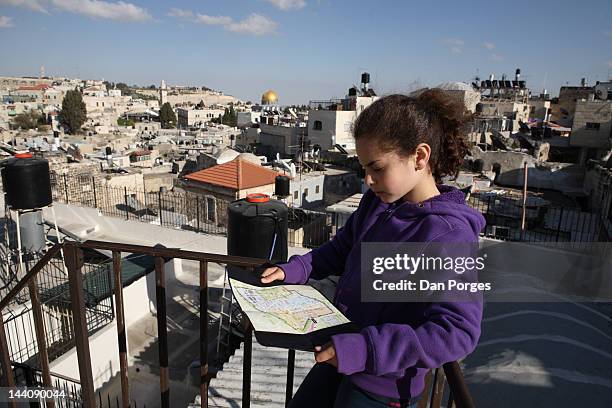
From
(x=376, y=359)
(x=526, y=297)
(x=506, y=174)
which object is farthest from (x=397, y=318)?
(x=506, y=174)

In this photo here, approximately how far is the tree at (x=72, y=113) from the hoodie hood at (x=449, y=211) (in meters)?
66.6

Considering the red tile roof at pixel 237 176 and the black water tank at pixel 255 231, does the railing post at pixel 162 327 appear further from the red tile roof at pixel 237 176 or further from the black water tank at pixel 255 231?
the red tile roof at pixel 237 176

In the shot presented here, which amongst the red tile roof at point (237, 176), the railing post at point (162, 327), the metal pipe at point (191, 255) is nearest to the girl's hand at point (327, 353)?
the metal pipe at point (191, 255)

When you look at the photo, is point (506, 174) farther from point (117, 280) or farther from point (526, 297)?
point (117, 280)

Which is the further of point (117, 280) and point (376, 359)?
point (117, 280)

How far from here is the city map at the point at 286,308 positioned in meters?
1.48

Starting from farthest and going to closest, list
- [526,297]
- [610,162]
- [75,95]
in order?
[75,95], [610,162], [526,297]

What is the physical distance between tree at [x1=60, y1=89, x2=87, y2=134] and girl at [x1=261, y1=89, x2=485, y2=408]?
217 ft

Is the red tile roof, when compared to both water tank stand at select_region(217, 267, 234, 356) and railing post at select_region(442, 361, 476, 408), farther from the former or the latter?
railing post at select_region(442, 361, 476, 408)

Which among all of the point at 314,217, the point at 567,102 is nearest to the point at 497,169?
the point at 314,217

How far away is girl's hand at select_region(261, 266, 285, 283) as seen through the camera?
1.96m

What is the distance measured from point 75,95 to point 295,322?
2692 inches

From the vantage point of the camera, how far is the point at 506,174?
2511 centimetres

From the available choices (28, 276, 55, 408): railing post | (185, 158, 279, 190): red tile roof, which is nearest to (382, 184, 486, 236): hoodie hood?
(28, 276, 55, 408): railing post
